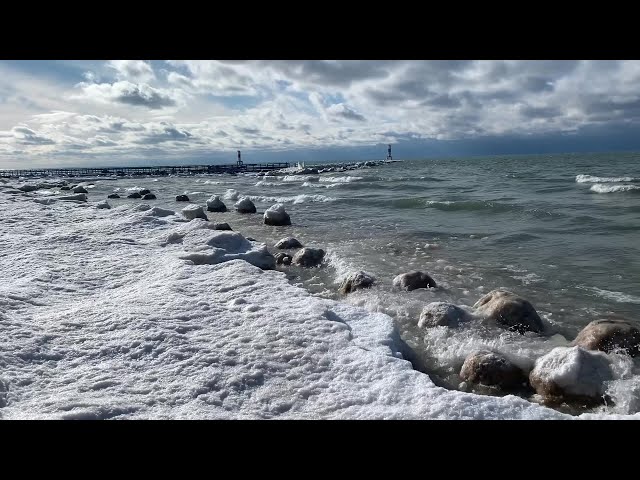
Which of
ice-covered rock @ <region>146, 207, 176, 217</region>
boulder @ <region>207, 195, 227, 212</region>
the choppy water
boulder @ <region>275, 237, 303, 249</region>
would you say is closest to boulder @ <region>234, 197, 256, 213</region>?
boulder @ <region>207, 195, 227, 212</region>

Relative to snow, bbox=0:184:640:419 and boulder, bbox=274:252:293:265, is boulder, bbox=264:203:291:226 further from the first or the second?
snow, bbox=0:184:640:419

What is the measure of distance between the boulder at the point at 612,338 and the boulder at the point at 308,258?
5.79 meters

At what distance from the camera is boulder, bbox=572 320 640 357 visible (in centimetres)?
495

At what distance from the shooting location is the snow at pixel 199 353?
10.7 feet

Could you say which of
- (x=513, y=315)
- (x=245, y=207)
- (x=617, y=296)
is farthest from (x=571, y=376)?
(x=245, y=207)

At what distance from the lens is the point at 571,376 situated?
4.30 m

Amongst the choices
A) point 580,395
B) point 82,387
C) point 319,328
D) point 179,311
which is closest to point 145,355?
point 82,387

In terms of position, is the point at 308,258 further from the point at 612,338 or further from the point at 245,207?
the point at 245,207

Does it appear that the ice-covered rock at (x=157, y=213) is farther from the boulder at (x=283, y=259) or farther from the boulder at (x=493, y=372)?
the boulder at (x=493, y=372)

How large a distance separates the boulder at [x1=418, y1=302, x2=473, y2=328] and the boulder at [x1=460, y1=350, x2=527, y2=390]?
1.15 metres

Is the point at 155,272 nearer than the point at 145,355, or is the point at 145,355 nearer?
the point at 145,355
